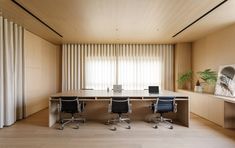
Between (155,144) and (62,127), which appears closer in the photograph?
(155,144)

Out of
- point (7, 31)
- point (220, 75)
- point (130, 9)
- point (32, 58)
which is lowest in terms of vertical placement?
point (220, 75)

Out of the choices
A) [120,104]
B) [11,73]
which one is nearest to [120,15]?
[120,104]

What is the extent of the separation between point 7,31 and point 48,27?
3.94 ft

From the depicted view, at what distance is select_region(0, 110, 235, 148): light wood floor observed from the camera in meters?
3.67

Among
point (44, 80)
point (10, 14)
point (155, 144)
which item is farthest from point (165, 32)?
point (44, 80)

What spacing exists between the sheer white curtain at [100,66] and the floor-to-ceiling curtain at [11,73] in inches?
138

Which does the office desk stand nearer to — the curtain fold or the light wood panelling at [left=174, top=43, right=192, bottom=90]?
the light wood panelling at [left=174, top=43, right=192, bottom=90]

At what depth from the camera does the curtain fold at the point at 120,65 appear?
896 cm

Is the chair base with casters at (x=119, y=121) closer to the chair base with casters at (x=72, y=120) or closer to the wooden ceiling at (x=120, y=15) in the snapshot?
the chair base with casters at (x=72, y=120)

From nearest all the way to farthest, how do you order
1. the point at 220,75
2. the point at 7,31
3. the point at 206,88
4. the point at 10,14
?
the point at 10,14
the point at 7,31
the point at 220,75
the point at 206,88

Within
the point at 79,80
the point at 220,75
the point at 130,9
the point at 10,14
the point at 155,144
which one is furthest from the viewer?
the point at 79,80

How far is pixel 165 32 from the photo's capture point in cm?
656

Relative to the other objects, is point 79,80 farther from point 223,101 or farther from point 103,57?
point 223,101

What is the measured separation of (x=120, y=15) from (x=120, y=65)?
4509mm
